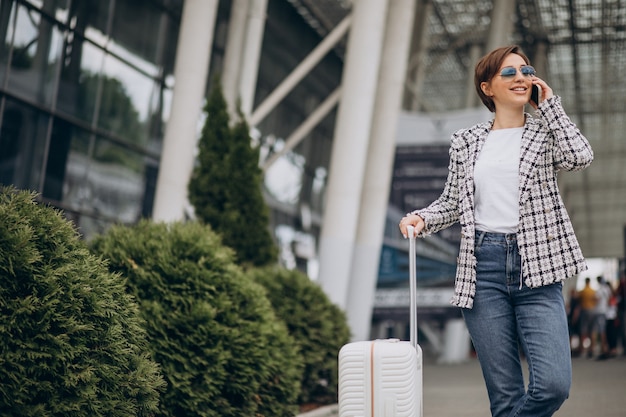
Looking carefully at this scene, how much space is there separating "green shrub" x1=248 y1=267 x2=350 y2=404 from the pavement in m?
0.60

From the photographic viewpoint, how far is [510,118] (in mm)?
4152

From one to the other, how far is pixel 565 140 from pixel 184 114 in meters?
10.6

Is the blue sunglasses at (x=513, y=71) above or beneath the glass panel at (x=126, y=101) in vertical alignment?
beneath

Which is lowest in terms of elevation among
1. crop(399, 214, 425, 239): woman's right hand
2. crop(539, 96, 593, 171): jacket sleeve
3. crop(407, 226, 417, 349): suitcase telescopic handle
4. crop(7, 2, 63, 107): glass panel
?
crop(407, 226, 417, 349): suitcase telescopic handle

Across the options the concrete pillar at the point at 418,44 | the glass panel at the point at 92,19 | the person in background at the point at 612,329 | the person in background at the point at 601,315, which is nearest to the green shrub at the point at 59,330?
the glass panel at the point at 92,19

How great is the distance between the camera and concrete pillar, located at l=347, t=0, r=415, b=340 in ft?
63.1


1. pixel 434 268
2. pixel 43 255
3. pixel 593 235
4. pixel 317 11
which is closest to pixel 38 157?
pixel 434 268

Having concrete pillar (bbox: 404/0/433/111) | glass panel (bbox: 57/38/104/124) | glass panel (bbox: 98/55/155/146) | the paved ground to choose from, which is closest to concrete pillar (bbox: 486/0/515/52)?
concrete pillar (bbox: 404/0/433/111)

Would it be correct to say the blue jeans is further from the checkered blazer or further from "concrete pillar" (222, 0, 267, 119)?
"concrete pillar" (222, 0, 267, 119)

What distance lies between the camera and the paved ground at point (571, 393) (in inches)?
342

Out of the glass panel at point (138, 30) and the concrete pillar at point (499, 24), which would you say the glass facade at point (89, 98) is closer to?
the glass panel at point (138, 30)

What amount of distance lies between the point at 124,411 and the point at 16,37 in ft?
37.8

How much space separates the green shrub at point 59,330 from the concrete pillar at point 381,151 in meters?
14.0

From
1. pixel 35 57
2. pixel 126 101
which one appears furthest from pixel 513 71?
pixel 126 101
